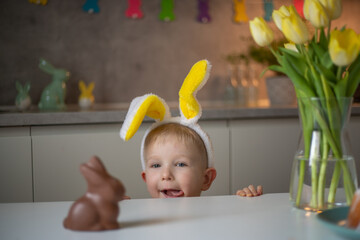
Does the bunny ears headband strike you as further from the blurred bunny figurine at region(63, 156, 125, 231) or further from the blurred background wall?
the blurred background wall

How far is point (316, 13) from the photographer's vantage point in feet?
2.39

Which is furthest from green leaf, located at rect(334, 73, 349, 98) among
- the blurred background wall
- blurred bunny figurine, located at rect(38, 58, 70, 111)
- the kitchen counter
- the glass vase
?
the blurred background wall

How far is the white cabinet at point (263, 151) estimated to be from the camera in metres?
2.20

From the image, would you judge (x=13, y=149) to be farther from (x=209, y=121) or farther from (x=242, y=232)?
(x=242, y=232)

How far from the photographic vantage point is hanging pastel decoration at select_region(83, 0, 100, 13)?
2713 millimetres

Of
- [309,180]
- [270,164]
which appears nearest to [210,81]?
[270,164]

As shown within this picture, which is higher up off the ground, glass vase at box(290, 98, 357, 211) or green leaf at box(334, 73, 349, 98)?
green leaf at box(334, 73, 349, 98)

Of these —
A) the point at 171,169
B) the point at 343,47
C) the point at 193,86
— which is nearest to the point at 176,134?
the point at 171,169

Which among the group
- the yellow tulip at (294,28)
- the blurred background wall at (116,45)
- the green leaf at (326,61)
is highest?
the blurred background wall at (116,45)

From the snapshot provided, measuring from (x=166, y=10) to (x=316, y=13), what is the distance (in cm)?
217

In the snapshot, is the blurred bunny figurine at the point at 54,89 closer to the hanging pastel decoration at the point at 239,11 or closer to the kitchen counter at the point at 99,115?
the kitchen counter at the point at 99,115

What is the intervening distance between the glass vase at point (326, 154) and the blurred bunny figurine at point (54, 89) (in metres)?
1.89

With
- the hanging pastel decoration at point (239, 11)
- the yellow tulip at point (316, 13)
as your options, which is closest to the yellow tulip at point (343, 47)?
the yellow tulip at point (316, 13)

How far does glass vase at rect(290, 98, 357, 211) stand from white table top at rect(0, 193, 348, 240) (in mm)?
54
